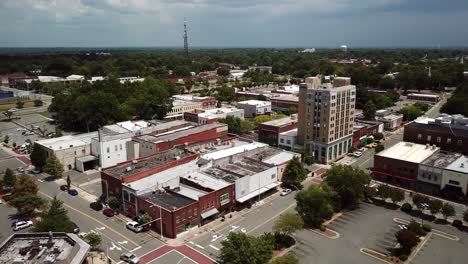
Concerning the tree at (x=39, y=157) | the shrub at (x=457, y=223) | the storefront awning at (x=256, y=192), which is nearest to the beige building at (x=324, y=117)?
the storefront awning at (x=256, y=192)

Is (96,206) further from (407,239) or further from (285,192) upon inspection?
(407,239)

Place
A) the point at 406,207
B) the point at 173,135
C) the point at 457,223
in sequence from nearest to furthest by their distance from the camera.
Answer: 1. the point at 457,223
2. the point at 406,207
3. the point at 173,135

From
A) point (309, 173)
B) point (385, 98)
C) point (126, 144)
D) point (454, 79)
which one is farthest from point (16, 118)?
point (454, 79)

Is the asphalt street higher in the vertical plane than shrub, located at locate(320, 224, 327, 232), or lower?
lower

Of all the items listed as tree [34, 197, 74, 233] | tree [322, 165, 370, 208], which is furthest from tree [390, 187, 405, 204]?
tree [34, 197, 74, 233]

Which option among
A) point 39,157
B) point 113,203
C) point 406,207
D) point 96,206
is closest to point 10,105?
point 39,157

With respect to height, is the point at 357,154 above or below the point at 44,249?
below

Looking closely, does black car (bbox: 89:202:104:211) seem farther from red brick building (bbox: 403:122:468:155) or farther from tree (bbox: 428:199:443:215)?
red brick building (bbox: 403:122:468:155)
